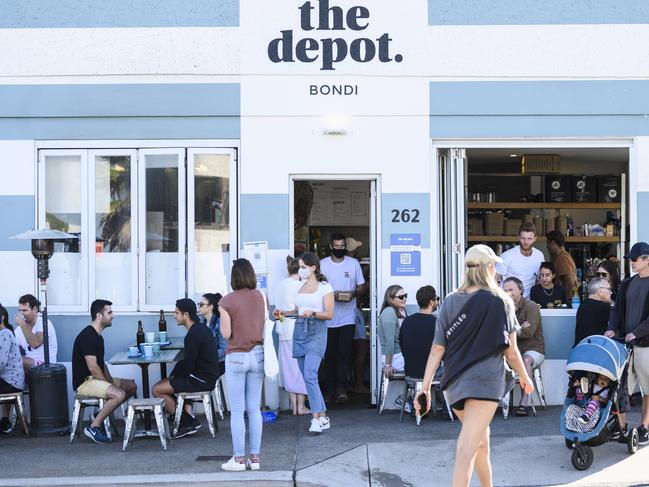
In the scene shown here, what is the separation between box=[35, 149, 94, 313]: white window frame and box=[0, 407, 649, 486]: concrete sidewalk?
5.21ft

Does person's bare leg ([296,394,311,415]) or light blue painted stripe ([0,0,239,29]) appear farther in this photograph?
light blue painted stripe ([0,0,239,29])

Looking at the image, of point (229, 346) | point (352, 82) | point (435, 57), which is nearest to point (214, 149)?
point (352, 82)

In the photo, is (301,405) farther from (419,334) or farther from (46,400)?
(46,400)

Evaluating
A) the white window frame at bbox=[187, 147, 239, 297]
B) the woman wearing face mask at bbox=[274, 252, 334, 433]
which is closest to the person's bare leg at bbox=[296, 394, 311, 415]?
the woman wearing face mask at bbox=[274, 252, 334, 433]

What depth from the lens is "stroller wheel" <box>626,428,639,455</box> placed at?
797 cm

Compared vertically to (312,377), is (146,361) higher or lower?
higher

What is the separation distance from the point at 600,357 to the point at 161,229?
5105 mm

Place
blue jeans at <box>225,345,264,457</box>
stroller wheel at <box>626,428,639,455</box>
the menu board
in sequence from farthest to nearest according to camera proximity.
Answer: the menu board < stroller wheel at <box>626,428,639,455</box> < blue jeans at <box>225,345,264,457</box>

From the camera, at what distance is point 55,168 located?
34.8 feet

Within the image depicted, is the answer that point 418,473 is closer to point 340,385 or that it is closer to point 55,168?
point 340,385

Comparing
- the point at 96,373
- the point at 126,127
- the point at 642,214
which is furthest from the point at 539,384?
the point at 126,127

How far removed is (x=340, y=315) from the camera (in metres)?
10.9

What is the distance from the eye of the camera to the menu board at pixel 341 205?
12.9 meters

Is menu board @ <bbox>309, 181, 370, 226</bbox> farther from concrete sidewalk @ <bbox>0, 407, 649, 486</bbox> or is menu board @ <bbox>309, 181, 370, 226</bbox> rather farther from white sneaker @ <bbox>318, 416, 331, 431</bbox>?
white sneaker @ <bbox>318, 416, 331, 431</bbox>
